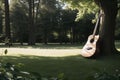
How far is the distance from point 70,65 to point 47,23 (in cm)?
4705

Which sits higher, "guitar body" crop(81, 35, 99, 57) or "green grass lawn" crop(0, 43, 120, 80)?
"guitar body" crop(81, 35, 99, 57)

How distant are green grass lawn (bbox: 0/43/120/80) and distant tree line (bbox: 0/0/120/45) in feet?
138

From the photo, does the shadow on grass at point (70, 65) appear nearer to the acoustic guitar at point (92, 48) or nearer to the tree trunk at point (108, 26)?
the acoustic guitar at point (92, 48)

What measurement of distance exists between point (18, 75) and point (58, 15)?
6006 cm

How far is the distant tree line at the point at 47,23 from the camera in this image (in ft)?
195

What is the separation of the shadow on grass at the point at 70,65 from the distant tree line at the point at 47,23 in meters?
42.2

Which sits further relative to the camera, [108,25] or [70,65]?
[108,25]

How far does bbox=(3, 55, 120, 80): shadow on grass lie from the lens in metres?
13.0

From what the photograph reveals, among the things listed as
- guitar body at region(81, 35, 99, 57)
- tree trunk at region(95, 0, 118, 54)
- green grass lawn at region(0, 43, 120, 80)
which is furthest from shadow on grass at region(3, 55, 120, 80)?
tree trunk at region(95, 0, 118, 54)

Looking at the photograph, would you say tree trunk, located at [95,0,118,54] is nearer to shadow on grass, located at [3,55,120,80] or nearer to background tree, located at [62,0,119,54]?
background tree, located at [62,0,119,54]

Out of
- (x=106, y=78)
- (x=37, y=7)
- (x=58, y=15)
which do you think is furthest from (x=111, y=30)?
(x=58, y=15)

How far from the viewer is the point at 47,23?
201ft

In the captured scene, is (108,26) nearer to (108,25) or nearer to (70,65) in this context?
(108,25)

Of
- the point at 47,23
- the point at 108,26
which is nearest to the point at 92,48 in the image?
the point at 108,26
